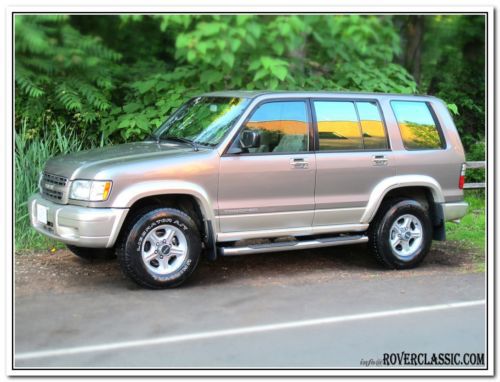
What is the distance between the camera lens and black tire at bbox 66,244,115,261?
757 cm

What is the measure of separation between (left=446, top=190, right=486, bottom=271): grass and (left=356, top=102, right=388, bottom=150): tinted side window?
74.2 inches

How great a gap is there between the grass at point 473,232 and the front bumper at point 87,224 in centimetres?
426

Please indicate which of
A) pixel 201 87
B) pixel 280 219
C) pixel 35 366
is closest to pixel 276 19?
pixel 280 219

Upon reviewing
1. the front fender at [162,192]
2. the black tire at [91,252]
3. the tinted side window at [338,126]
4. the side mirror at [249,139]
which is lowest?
the black tire at [91,252]

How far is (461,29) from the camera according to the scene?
41.9 feet

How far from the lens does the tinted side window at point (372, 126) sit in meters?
7.78

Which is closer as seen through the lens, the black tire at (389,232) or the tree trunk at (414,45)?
the black tire at (389,232)

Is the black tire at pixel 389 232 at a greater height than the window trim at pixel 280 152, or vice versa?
the window trim at pixel 280 152

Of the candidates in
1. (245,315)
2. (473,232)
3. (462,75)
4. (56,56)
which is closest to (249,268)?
(245,315)

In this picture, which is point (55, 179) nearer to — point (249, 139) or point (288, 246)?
point (249, 139)

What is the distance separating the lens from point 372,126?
7.84 m

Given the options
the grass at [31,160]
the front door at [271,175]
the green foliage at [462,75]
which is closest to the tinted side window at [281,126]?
the front door at [271,175]

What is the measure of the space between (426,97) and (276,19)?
250cm

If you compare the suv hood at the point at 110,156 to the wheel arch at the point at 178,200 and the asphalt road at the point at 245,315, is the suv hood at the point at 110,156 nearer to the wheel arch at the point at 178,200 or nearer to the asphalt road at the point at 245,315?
the wheel arch at the point at 178,200
